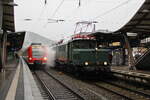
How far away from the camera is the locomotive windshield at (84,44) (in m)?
19.3

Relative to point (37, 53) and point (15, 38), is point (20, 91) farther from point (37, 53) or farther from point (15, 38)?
point (15, 38)

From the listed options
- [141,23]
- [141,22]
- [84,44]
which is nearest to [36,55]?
[84,44]

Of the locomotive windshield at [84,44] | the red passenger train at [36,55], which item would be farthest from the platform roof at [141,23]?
the red passenger train at [36,55]

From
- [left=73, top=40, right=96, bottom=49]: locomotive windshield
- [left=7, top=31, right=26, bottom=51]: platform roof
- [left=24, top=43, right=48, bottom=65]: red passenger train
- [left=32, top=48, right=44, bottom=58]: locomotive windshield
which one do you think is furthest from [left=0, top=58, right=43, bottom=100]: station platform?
[left=7, top=31, right=26, bottom=51]: platform roof

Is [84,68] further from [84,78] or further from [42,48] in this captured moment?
[42,48]

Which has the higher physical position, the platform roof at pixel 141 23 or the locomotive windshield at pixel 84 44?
the platform roof at pixel 141 23

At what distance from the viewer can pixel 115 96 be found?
41.5 feet

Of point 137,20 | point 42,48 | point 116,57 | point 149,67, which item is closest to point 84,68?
point 137,20

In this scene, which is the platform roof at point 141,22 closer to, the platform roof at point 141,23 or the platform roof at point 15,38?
the platform roof at point 141,23

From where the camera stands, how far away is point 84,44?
763 inches

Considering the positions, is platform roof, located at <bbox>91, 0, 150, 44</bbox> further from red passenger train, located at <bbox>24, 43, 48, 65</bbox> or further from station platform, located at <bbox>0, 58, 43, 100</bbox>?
red passenger train, located at <bbox>24, 43, 48, 65</bbox>

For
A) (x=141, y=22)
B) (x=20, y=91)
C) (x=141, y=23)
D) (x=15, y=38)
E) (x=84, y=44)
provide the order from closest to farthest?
(x=20, y=91) < (x=141, y=22) < (x=141, y=23) < (x=84, y=44) < (x=15, y=38)

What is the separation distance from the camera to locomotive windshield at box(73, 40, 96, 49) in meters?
19.3

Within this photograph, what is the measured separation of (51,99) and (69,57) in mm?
8493
